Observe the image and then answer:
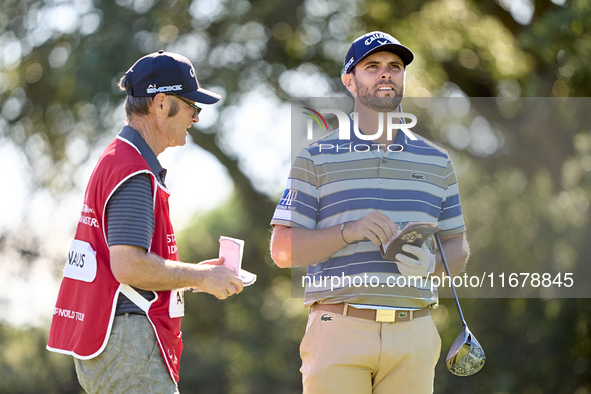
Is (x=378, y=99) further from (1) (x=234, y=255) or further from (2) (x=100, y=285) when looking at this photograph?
(2) (x=100, y=285)

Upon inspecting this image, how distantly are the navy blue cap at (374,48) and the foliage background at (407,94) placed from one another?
5461mm

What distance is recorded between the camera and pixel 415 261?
252cm

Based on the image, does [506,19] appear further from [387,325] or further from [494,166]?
[387,325]

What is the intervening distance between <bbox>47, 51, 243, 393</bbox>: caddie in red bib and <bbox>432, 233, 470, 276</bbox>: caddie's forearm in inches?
32.8

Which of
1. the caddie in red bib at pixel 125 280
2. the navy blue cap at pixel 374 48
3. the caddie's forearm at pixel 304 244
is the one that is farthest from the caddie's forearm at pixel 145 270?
the navy blue cap at pixel 374 48

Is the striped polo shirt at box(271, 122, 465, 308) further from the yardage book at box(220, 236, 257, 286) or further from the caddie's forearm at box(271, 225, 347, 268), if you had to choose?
the yardage book at box(220, 236, 257, 286)

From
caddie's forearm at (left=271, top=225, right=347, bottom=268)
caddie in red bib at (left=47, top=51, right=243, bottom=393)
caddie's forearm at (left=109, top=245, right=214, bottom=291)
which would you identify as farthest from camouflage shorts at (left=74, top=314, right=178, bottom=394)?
caddie's forearm at (left=271, top=225, right=347, bottom=268)

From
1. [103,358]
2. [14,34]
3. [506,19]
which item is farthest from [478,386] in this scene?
[103,358]

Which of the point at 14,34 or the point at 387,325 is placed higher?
the point at 14,34

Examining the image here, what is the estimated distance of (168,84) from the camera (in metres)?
2.53

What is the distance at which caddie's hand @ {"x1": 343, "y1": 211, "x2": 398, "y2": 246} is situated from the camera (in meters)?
2.47

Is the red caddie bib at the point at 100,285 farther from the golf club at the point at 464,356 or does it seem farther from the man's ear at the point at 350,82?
the golf club at the point at 464,356

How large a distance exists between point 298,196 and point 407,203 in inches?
16.6

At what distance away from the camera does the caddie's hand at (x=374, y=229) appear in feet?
8.12
